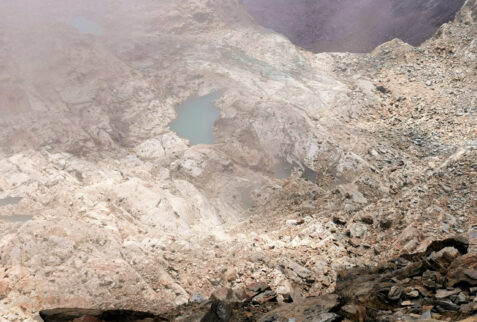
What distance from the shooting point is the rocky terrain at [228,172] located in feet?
29.2

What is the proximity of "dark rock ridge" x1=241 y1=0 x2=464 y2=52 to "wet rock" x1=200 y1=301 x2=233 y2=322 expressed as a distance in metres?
23.9

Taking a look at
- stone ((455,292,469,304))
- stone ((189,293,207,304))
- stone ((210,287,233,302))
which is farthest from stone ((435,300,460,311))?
stone ((189,293,207,304))

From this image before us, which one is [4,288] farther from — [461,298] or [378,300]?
[461,298]

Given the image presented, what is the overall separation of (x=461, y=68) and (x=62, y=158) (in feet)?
64.7

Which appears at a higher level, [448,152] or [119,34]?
[119,34]

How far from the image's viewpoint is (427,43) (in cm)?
2308

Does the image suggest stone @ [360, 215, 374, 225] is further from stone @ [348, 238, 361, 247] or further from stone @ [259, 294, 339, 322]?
stone @ [259, 294, 339, 322]

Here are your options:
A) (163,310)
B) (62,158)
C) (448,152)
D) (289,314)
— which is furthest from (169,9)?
(289,314)

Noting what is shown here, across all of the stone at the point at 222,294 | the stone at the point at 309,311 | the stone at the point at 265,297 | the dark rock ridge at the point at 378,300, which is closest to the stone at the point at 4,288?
the dark rock ridge at the point at 378,300

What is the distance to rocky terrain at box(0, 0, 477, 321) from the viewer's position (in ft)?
29.2

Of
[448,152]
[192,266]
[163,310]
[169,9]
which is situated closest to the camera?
[163,310]

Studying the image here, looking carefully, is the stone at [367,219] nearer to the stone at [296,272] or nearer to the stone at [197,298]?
the stone at [296,272]

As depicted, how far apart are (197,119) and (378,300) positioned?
42.0 feet

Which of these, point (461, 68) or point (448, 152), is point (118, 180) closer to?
point (448, 152)
